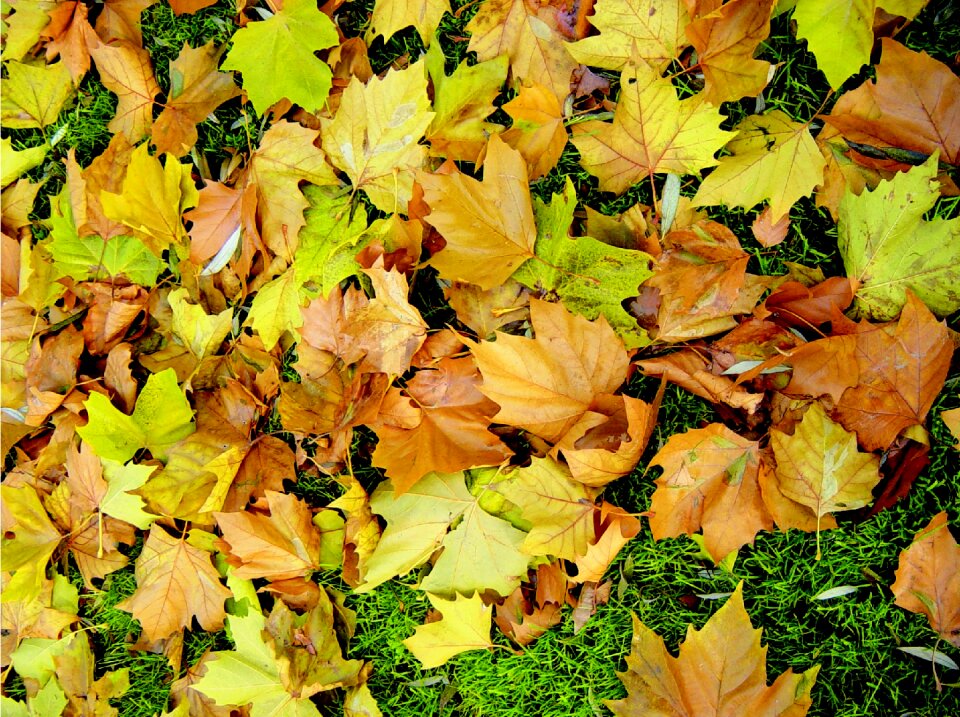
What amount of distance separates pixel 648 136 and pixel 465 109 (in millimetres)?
391

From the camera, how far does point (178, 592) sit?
158 centimetres

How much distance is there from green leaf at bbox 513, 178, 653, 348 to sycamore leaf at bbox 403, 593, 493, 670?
2.02 feet

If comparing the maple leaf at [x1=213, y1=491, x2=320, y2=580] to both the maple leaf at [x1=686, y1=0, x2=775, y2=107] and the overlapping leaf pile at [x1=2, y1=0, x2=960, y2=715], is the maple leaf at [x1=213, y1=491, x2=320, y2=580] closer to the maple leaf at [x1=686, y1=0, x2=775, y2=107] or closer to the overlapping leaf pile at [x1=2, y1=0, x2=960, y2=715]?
the overlapping leaf pile at [x1=2, y1=0, x2=960, y2=715]

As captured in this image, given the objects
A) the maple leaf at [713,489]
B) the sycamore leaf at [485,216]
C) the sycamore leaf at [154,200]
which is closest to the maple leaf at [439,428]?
the sycamore leaf at [485,216]

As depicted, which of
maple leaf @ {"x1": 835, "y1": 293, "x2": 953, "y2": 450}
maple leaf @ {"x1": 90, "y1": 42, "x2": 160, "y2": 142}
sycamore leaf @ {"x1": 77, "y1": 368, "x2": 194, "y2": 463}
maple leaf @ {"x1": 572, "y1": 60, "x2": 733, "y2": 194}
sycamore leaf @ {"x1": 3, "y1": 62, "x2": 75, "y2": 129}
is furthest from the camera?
sycamore leaf @ {"x1": 3, "y1": 62, "x2": 75, "y2": 129}

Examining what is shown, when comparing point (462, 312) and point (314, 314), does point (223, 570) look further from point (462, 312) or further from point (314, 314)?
point (462, 312)

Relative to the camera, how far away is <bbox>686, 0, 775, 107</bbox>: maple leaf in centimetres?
127

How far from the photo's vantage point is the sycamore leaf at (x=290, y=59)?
4.63ft

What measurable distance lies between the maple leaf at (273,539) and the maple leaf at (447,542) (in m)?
0.17

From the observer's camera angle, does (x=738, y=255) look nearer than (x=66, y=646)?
Yes

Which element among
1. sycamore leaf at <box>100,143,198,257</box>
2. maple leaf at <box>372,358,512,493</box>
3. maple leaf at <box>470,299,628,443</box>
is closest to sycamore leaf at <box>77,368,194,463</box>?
sycamore leaf at <box>100,143,198,257</box>

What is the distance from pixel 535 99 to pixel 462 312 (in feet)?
1.50

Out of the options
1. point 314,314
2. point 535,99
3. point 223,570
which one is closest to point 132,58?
point 314,314

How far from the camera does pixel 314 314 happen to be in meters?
1.44
